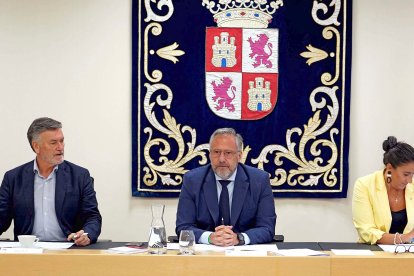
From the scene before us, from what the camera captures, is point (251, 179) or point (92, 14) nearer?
point (251, 179)

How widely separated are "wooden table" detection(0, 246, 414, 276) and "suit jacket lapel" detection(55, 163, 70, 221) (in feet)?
2.92

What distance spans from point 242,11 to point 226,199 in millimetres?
1679

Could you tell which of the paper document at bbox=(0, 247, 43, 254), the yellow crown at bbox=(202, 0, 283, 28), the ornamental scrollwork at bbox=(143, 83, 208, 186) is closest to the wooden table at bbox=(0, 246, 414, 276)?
the paper document at bbox=(0, 247, 43, 254)

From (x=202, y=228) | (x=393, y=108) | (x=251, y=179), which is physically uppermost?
(x=393, y=108)

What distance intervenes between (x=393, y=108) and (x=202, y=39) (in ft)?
5.10

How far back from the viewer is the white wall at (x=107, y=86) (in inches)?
199

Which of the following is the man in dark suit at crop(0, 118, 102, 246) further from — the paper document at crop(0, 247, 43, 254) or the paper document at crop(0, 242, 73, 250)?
the paper document at crop(0, 247, 43, 254)

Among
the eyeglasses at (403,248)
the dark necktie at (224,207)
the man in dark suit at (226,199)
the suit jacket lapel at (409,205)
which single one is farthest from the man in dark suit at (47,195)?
the suit jacket lapel at (409,205)

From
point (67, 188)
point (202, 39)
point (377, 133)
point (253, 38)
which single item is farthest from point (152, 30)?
point (377, 133)

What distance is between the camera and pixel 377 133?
5082mm

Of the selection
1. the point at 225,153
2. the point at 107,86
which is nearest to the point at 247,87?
the point at 107,86

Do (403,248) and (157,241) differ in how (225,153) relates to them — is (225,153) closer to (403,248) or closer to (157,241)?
(157,241)

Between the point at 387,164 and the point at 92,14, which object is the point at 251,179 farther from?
the point at 92,14

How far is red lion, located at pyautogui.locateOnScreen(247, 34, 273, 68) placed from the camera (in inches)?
198
